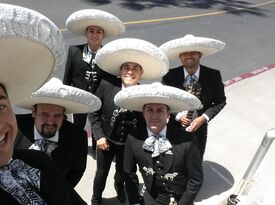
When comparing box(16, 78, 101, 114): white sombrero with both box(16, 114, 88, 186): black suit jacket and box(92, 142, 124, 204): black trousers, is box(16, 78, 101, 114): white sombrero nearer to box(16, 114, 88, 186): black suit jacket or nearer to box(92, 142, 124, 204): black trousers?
box(16, 114, 88, 186): black suit jacket

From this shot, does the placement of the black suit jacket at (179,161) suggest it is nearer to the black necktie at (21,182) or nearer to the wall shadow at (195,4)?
the black necktie at (21,182)

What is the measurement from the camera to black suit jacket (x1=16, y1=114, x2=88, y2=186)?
3.56 meters

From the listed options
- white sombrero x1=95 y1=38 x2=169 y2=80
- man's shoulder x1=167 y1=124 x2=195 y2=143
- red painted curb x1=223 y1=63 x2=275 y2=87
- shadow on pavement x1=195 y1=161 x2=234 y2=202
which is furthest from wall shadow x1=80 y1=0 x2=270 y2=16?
man's shoulder x1=167 y1=124 x2=195 y2=143

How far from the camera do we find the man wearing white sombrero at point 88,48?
5102mm

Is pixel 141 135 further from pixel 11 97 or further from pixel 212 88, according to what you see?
pixel 11 97

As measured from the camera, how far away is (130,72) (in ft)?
14.3

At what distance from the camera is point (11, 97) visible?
7.55 ft

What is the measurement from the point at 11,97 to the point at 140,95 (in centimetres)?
142

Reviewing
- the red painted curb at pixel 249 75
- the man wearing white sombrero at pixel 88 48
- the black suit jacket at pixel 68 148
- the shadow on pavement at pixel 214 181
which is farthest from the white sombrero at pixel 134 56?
the red painted curb at pixel 249 75

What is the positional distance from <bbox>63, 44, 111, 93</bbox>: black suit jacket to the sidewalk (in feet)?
4.10

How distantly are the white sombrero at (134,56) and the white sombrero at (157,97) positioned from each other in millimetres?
642

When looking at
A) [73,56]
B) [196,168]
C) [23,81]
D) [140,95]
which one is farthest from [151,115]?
[73,56]

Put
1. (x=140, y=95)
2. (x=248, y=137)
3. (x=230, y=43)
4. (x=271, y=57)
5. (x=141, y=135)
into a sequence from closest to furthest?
(x=140, y=95) → (x=141, y=135) → (x=248, y=137) → (x=271, y=57) → (x=230, y=43)

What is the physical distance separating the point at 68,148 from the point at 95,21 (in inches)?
80.7
